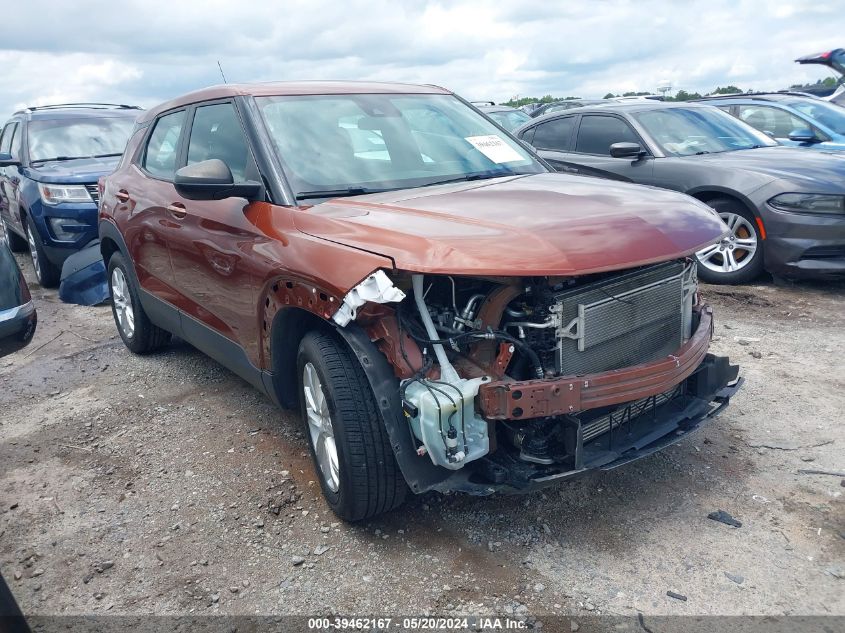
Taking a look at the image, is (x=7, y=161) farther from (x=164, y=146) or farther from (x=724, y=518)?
(x=724, y=518)

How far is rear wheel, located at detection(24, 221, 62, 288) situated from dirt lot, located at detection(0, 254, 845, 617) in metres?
3.84

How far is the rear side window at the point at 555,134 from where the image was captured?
7.77 m

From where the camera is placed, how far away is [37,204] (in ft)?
24.8

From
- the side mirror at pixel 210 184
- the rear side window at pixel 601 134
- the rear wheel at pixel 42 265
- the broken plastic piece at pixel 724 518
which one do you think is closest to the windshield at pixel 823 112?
the rear side window at pixel 601 134

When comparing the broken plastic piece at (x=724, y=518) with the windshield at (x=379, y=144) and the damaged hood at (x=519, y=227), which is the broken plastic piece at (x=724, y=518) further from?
the windshield at (x=379, y=144)

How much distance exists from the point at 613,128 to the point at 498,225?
516 centimetres

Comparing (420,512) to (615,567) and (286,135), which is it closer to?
(615,567)

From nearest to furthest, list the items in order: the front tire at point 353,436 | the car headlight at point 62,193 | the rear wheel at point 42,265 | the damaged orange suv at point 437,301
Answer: the damaged orange suv at point 437,301
the front tire at point 353,436
the car headlight at point 62,193
the rear wheel at point 42,265

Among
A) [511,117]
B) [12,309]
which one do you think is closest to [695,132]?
[511,117]

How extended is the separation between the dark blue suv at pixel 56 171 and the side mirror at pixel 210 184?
478cm

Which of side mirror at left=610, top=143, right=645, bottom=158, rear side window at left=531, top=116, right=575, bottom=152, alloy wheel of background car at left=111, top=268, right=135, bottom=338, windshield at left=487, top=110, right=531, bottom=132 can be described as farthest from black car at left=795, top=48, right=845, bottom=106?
alloy wheel of background car at left=111, top=268, right=135, bottom=338

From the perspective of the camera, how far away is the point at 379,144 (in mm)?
3684

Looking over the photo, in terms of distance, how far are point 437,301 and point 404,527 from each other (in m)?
1.00

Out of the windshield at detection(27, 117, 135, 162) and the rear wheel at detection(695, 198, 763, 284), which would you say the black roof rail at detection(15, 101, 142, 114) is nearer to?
the windshield at detection(27, 117, 135, 162)
